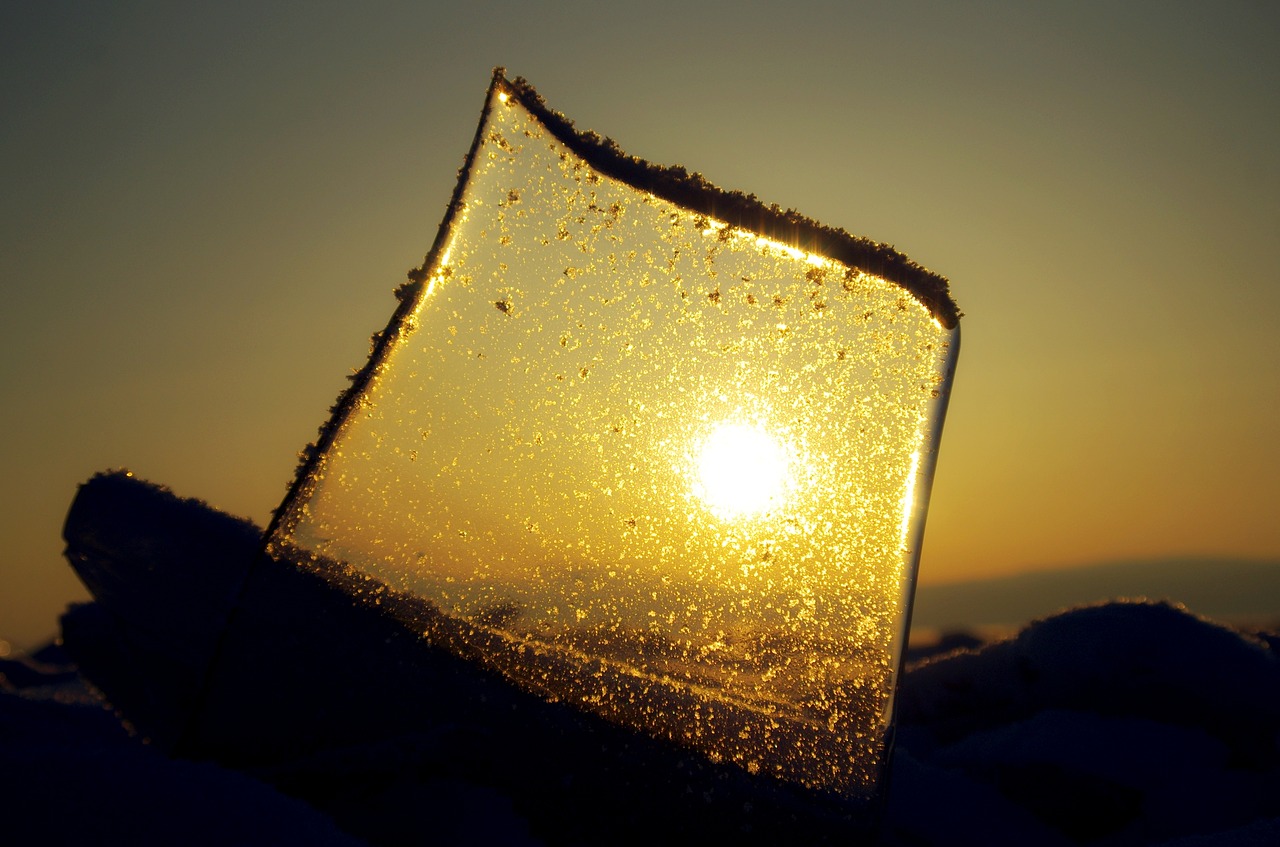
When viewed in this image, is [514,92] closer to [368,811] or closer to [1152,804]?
[368,811]

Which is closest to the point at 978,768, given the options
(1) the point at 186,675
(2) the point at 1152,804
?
(2) the point at 1152,804

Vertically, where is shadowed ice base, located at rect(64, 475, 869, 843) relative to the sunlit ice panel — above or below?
below

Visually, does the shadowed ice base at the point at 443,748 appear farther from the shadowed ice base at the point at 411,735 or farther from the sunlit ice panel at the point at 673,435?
the sunlit ice panel at the point at 673,435

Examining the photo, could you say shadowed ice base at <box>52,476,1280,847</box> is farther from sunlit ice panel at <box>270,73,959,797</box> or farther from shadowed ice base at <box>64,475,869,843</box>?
sunlit ice panel at <box>270,73,959,797</box>

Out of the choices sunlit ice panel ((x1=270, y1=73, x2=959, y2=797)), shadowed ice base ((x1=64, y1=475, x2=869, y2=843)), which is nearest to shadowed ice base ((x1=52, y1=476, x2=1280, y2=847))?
shadowed ice base ((x1=64, y1=475, x2=869, y2=843))

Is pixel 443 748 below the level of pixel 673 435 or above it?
below

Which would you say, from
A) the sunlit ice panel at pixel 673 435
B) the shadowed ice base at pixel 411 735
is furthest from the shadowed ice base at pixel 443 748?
the sunlit ice panel at pixel 673 435

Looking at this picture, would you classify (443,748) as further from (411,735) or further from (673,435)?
(673,435)

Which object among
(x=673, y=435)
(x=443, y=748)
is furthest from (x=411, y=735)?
(x=673, y=435)

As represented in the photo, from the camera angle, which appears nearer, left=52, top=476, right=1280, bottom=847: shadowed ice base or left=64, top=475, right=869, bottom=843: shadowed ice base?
left=52, top=476, right=1280, bottom=847: shadowed ice base
